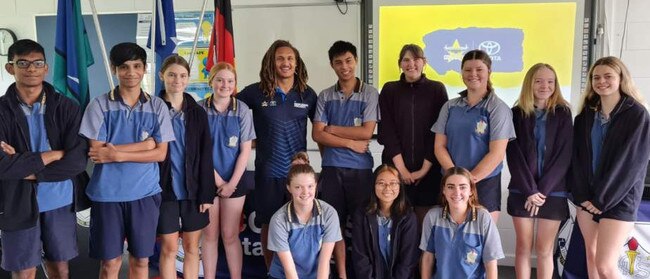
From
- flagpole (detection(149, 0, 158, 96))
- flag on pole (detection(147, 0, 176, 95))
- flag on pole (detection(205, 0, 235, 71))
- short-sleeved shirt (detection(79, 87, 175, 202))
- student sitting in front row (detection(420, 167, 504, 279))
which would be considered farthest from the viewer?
flag on pole (detection(205, 0, 235, 71))

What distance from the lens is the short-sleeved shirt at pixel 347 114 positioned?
2.62 m

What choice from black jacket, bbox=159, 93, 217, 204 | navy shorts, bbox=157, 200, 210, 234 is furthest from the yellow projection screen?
navy shorts, bbox=157, 200, 210, 234

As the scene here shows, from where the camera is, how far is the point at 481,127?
7.85ft

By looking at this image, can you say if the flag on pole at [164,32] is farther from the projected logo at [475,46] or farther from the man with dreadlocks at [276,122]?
the projected logo at [475,46]

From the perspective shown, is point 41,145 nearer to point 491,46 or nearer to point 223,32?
point 223,32

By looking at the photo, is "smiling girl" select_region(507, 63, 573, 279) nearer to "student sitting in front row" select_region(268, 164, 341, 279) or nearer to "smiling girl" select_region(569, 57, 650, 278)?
"smiling girl" select_region(569, 57, 650, 278)

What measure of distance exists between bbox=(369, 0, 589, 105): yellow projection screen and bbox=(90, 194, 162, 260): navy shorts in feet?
7.37

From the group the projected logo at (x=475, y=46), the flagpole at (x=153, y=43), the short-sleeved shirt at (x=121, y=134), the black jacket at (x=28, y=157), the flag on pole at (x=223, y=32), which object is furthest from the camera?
the projected logo at (x=475, y=46)

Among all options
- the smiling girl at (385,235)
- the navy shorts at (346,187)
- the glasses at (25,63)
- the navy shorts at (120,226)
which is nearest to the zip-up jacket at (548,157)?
the smiling girl at (385,235)

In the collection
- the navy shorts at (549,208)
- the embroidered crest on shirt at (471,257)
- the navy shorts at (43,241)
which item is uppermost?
the navy shorts at (549,208)

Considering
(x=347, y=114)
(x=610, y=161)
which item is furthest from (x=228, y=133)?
(x=610, y=161)

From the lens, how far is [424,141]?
101 inches

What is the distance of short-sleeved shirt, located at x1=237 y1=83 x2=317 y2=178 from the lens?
8.54 feet

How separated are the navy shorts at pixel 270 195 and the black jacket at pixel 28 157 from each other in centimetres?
89
